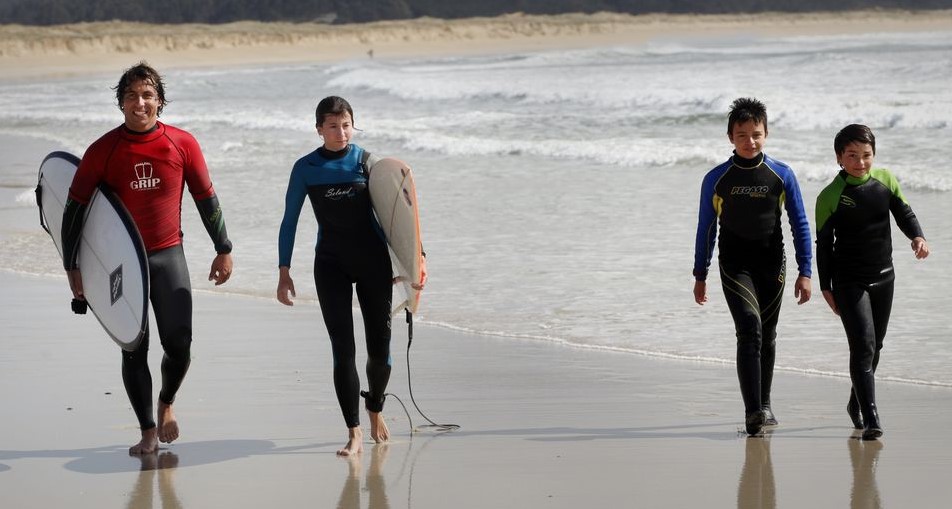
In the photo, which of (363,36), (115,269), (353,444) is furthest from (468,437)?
(363,36)

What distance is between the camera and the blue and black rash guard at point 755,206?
208 inches

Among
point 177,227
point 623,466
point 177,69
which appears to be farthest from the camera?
point 177,69

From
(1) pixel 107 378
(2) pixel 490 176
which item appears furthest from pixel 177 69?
(1) pixel 107 378

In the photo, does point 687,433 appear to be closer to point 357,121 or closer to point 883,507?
point 883,507

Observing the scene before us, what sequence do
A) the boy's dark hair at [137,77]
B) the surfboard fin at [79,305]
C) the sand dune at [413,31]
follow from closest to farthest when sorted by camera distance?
the boy's dark hair at [137,77] < the surfboard fin at [79,305] < the sand dune at [413,31]

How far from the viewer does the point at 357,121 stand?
26.4 meters

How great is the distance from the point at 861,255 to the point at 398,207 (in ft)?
5.69

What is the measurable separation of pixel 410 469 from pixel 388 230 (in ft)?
2.99

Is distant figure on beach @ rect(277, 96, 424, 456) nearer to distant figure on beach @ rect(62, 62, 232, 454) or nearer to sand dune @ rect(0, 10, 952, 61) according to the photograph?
distant figure on beach @ rect(62, 62, 232, 454)

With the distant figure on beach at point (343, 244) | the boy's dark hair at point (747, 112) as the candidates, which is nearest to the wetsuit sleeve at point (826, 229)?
the boy's dark hair at point (747, 112)

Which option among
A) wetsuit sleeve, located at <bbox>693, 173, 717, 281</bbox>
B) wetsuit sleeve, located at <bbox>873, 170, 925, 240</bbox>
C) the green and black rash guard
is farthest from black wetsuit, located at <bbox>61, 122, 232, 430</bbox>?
wetsuit sleeve, located at <bbox>873, 170, 925, 240</bbox>

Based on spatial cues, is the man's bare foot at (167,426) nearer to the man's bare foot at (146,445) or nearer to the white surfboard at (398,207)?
the man's bare foot at (146,445)

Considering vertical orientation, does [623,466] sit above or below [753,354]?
below

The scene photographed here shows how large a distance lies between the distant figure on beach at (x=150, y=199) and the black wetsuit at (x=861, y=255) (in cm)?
233
